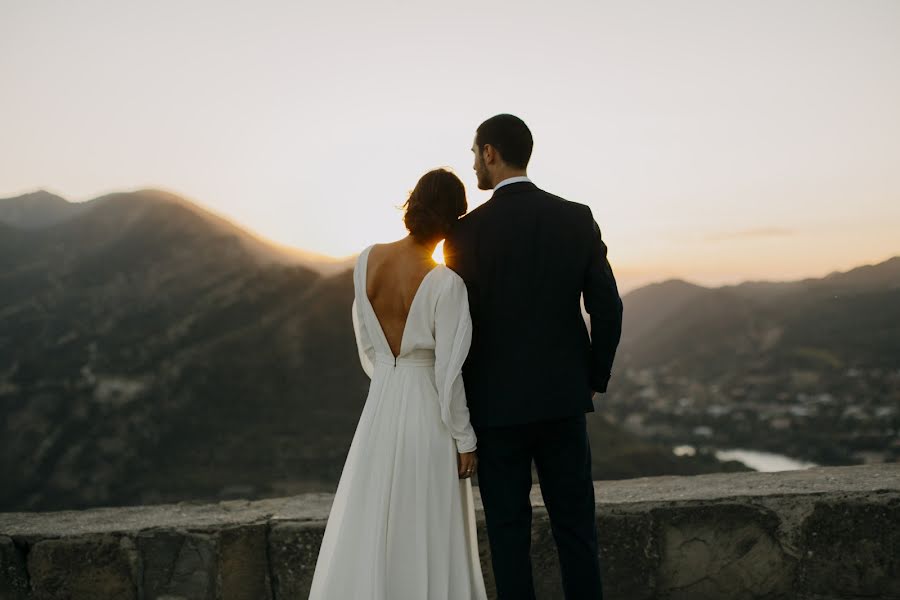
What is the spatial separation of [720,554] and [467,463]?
1.05m

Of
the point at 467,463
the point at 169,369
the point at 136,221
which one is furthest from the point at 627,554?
the point at 136,221

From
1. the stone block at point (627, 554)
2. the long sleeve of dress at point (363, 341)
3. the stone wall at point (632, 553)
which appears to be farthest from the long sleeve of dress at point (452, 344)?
the stone block at point (627, 554)

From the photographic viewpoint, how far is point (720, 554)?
8.11 feet

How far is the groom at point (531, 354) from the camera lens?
6.40 ft

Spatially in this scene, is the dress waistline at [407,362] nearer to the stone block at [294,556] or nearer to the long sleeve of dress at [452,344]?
the long sleeve of dress at [452,344]

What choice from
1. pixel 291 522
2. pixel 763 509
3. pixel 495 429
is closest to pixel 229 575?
pixel 291 522

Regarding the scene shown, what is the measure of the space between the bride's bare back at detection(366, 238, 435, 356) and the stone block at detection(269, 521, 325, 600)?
2.65 feet

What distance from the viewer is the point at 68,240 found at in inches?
2398

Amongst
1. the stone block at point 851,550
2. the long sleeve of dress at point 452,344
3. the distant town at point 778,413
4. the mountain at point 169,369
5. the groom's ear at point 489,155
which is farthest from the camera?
the distant town at point 778,413

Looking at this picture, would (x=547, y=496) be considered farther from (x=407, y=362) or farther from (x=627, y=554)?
(x=627, y=554)

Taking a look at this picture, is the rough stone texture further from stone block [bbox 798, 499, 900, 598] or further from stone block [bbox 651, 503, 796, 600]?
stone block [bbox 798, 499, 900, 598]

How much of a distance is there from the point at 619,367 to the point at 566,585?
247 ft

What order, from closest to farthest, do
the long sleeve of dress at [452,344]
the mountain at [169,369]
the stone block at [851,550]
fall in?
the long sleeve of dress at [452,344] < the stone block at [851,550] < the mountain at [169,369]

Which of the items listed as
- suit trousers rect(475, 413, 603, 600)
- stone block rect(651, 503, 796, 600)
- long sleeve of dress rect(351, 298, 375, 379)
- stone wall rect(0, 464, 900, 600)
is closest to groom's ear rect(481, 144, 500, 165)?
long sleeve of dress rect(351, 298, 375, 379)
